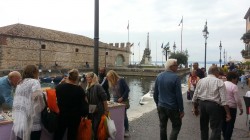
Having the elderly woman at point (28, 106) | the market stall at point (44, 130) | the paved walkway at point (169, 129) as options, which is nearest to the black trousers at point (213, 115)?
the paved walkway at point (169, 129)

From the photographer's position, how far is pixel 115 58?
6575 centimetres

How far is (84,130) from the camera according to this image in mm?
4820

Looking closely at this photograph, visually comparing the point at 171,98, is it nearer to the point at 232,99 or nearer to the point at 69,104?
the point at 232,99

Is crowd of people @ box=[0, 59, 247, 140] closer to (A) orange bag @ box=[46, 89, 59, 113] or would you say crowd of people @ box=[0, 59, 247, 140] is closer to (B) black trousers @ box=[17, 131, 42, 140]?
(B) black trousers @ box=[17, 131, 42, 140]

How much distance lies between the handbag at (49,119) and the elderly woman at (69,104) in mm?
162

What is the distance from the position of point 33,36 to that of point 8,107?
4189 centimetres

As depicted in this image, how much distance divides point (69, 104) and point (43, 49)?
146ft

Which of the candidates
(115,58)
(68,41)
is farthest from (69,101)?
(115,58)

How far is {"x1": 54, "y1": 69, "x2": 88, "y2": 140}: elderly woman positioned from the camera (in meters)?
4.51

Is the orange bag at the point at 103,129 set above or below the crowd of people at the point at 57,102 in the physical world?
below

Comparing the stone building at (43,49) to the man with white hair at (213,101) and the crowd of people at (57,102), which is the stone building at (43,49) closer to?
the crowd of people at (57,102)

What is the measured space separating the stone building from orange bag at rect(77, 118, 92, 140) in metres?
39.0

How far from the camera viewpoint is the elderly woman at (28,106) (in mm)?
4078

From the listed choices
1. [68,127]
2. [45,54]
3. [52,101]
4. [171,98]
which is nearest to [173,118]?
[171,98]
